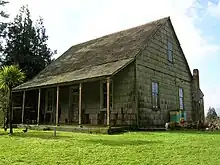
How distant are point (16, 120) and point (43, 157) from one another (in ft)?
56.2

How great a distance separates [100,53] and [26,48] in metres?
13.1

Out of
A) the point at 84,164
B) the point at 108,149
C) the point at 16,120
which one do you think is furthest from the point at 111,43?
the point at 84,164

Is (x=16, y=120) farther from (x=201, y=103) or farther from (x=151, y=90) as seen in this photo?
(x=201, y=103)

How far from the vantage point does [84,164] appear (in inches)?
227

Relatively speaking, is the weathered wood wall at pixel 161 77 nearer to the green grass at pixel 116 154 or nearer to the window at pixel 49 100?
the green grass at pixel 116 154

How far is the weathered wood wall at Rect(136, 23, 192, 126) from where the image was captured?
1609 cm

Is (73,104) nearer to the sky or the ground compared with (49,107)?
nearer to the sky

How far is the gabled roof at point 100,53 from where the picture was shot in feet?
55.2

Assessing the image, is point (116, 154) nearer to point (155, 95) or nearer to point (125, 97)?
point (125, 97)

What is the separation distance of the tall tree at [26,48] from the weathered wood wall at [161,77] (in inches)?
587

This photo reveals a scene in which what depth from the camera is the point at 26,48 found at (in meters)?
29.2

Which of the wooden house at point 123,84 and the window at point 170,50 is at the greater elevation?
the window at point 170,50

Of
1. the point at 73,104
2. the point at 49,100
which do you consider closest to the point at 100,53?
the point at 73,104

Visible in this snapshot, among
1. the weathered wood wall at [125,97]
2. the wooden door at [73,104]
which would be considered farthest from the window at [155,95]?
the wooden door at [73,104]
